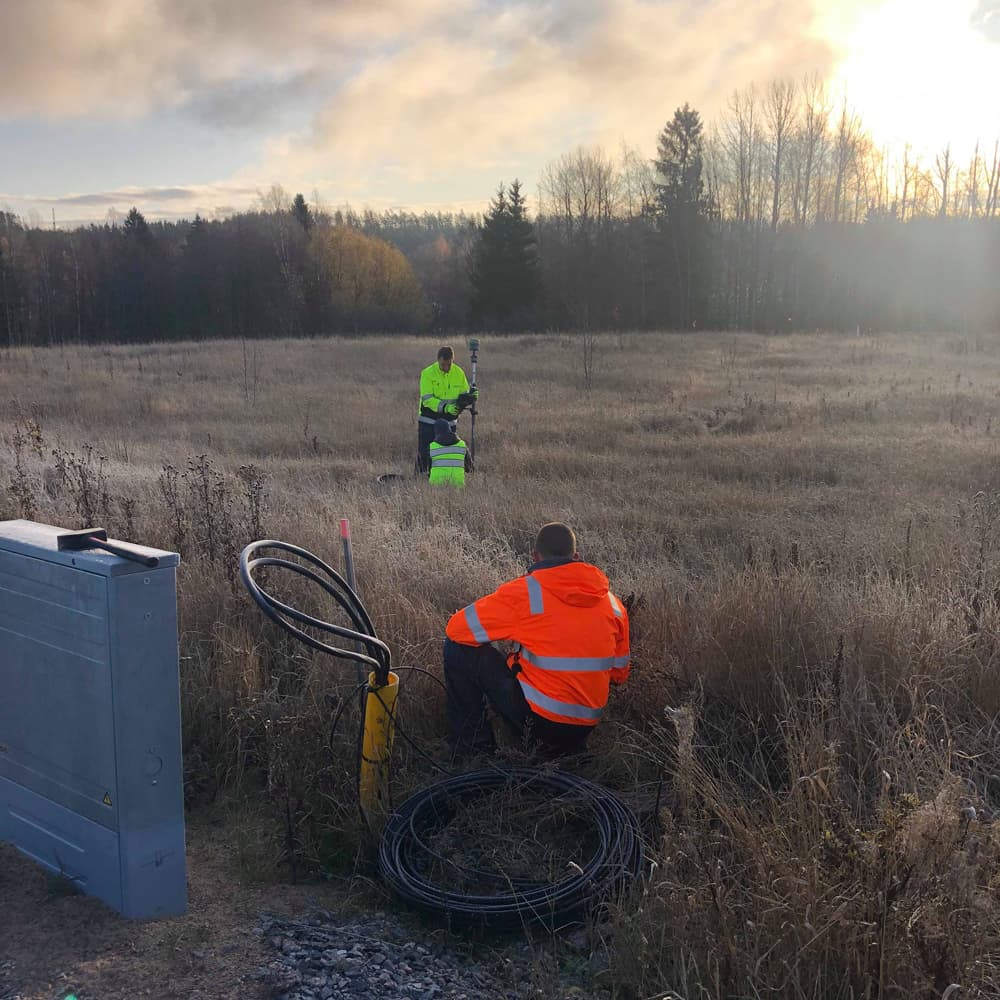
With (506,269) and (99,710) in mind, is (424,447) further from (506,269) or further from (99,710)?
(506,269)

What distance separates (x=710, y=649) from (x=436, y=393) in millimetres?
7689

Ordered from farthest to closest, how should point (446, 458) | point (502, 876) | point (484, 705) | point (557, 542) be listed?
point (446, 458) < point (484, 705) < point (557, 542) < point (502, 876)

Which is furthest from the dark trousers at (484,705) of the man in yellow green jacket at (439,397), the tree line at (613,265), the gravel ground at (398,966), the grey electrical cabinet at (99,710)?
the tree line at (613,265)

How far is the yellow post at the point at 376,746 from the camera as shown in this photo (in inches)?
144

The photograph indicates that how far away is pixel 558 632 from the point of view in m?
3.96

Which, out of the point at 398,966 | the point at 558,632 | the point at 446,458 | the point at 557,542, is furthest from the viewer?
the point at 446,458

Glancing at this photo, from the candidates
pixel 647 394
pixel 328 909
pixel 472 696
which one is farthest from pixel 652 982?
pixel 647 394

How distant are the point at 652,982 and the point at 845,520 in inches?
259

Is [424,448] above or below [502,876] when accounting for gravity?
above

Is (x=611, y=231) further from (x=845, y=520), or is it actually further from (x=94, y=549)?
(x=94, y=549)

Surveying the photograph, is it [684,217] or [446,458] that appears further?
[684,217]

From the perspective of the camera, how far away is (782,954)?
2498 mm

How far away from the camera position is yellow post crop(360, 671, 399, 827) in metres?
3.66

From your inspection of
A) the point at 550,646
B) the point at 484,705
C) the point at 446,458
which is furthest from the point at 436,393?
the point at 550,646
